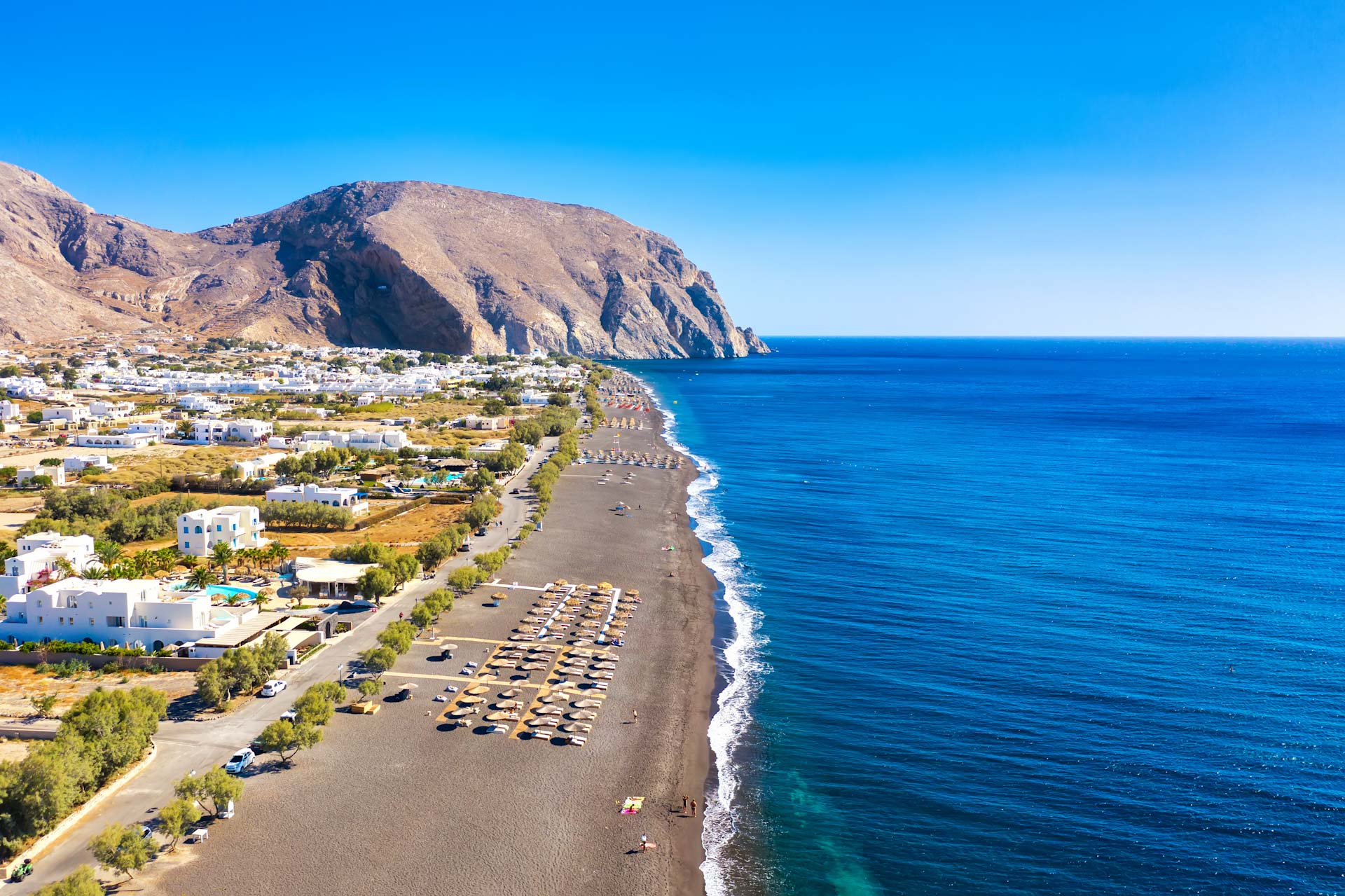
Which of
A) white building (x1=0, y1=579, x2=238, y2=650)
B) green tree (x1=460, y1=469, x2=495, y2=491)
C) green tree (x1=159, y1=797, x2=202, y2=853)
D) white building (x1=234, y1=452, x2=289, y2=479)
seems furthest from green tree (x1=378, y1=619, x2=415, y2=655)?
white building (x1=234, y1=452, x2=289, y2=479)

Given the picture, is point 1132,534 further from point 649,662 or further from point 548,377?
point 548,377

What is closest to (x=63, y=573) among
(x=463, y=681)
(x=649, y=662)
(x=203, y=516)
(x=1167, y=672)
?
(x=203, y=516)

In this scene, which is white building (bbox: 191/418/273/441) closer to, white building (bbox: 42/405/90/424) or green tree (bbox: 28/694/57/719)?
white building (bbox: 42/405/90/424)

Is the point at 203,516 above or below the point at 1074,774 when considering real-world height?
above

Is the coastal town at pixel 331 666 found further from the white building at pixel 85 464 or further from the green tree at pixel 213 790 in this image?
the white building at pixel 85 464

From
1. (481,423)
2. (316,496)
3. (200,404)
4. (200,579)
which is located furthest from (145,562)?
(200,404)

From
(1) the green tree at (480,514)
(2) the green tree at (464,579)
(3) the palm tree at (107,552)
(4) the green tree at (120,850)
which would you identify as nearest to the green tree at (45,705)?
(4) the green tree at (120,850)
